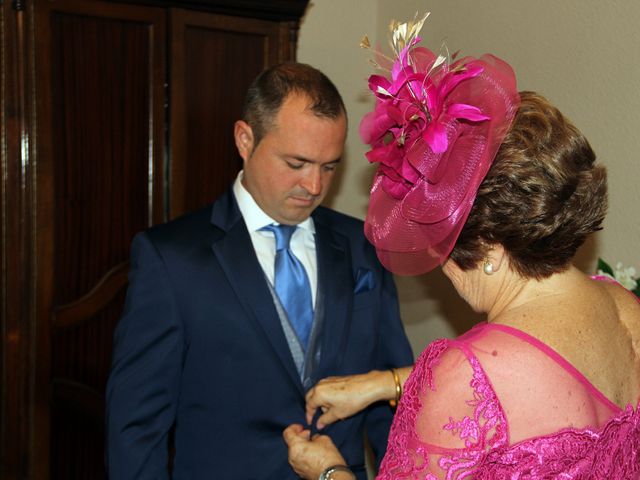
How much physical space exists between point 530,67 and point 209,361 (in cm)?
155

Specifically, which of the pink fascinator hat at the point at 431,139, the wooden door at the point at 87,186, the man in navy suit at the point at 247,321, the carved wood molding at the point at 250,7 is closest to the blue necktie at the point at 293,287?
the man in navy suit at the point at 247,321

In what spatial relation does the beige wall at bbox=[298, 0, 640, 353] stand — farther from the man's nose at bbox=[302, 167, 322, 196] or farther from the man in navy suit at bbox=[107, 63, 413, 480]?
the man's nose at bbox=[302, 167, 322, 196]

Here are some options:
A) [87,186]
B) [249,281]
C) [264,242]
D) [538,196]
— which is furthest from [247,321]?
[87,186]

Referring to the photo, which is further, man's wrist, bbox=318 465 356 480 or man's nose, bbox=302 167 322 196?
man's nose, bbox=302 167 322 196

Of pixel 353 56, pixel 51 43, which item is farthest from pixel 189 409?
pixel 353 56

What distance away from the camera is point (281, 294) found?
6.65ft

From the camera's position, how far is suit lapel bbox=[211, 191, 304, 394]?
6.36 ft

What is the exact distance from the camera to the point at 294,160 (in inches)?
79.4

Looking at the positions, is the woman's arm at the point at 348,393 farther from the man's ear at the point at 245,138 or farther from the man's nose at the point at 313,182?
the man's ear at the point at 245,138

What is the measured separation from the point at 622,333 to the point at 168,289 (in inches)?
41.2

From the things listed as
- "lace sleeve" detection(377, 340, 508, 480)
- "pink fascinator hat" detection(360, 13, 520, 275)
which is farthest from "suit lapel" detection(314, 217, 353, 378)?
"lace sleeve" detection(377, 340, 508, 480)

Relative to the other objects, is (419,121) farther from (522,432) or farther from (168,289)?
(168,289)

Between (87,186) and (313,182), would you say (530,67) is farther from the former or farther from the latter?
(87,186)

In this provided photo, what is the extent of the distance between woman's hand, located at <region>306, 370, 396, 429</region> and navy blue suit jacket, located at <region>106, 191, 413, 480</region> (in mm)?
102
